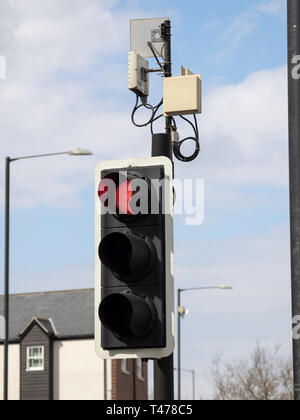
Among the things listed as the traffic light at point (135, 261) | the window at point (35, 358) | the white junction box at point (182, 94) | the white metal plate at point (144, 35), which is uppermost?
the white metal plate at point (144, 35)

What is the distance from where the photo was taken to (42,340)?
61.0 m

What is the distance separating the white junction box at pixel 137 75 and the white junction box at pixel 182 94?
1147 millimetres

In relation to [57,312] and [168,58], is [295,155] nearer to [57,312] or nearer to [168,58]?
[168,58]

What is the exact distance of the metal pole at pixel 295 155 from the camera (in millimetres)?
7229

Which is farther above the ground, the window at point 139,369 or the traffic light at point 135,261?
the traffic light at point 135,261

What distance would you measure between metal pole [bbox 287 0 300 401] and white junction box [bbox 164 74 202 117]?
3.48 feet

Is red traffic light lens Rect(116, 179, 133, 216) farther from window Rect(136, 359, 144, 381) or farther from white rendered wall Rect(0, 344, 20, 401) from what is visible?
window Rect(136, 359, 144, 381)

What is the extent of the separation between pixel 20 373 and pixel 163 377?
5507cm

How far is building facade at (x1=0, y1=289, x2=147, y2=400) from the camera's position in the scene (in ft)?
195

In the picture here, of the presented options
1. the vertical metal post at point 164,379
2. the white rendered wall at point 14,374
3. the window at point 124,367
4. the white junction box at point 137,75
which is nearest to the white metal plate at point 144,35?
the white junction box at point 137,75

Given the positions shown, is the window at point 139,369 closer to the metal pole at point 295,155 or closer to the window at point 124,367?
the window at point 124,367

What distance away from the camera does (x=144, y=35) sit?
10203 mm

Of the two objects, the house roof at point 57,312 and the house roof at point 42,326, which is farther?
the house roof at point 42,326
